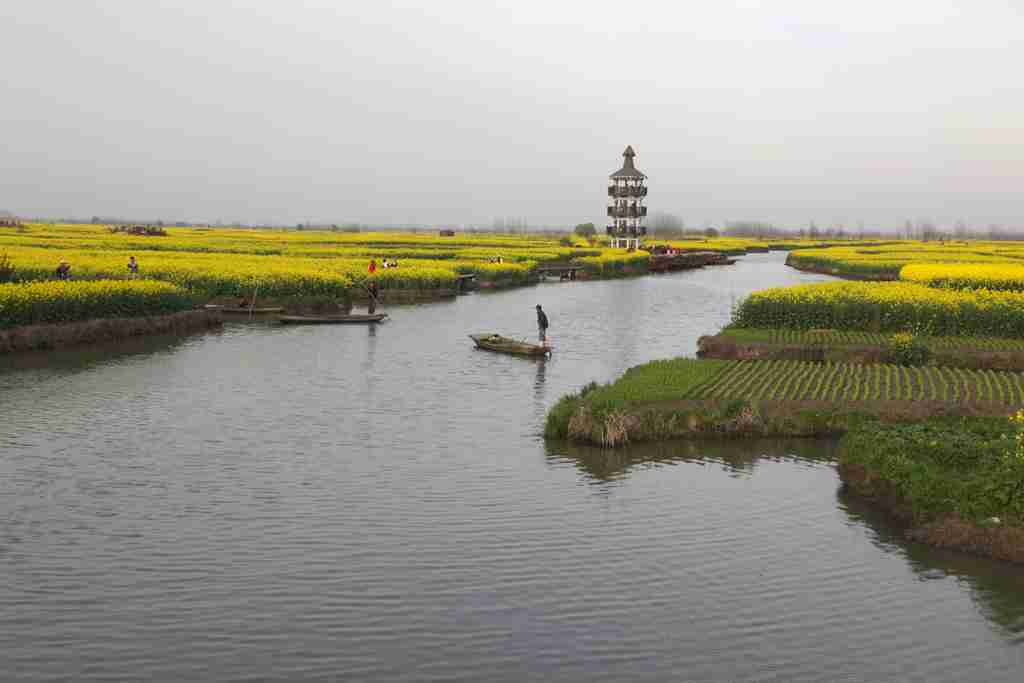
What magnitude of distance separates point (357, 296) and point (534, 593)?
55.5 metres

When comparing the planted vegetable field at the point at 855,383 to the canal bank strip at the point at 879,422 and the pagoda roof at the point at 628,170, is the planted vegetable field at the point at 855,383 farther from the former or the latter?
the pagoda roof at the point at 628,170

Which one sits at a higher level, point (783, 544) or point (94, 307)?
point (94, 307)

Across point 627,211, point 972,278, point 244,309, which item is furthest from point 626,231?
point 244,309

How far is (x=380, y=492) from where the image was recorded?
18484mm

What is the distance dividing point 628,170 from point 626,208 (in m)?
5.88

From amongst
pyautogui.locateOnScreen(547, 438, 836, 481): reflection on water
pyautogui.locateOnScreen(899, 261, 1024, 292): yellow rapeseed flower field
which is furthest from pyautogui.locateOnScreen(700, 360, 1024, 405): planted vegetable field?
pyautogui.locateOnScreen(899, 261, 1024, 292): yellow rapeseed flower field

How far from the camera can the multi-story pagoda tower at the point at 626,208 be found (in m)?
143

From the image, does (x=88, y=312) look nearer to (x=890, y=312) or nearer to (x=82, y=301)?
(x=82, y=301)

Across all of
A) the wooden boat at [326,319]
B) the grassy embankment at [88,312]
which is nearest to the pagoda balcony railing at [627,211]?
the wooden boat at [326,319]

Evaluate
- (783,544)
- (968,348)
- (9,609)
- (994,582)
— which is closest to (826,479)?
(783,544)

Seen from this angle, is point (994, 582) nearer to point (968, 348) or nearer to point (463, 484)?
point (463, 484)

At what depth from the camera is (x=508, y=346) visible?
38.1 meters

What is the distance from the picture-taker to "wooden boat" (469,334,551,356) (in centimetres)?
3700

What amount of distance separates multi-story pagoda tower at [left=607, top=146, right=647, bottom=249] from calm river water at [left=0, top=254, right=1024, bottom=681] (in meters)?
119
